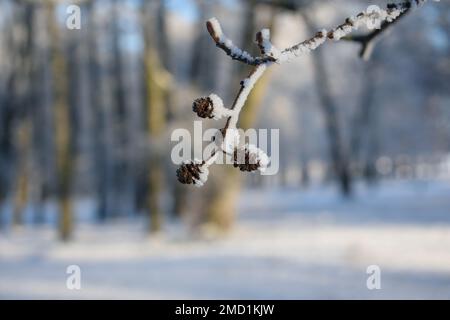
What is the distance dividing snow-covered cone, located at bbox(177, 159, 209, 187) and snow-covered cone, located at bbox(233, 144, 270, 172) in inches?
3.6

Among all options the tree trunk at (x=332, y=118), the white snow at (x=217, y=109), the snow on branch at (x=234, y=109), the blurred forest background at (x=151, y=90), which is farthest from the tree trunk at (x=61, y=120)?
the white snow at (x=217, y=109)

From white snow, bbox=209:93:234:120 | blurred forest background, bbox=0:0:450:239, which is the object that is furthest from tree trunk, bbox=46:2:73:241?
white snow, bbox=209:93:234:120

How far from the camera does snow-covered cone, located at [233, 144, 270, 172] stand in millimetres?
1553

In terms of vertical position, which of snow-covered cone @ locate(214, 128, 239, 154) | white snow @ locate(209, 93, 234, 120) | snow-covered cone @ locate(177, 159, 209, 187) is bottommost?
snow-covered cone @ locate(177, 159, 209, 187)

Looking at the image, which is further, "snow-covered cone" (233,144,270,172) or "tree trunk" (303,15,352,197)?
"tree trunk" (303,15,352,197)

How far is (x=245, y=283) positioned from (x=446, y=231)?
262 inches

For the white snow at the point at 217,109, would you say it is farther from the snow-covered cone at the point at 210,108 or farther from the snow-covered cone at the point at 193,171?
the snow-covered cone at the point at 193,171

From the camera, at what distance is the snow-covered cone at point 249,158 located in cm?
155

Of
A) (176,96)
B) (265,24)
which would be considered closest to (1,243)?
(176,96)

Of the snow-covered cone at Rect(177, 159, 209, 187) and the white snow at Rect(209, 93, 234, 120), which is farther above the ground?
the white snow at Rect(209, 93, 234, 120)

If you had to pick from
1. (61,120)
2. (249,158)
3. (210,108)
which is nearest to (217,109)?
(210,108)

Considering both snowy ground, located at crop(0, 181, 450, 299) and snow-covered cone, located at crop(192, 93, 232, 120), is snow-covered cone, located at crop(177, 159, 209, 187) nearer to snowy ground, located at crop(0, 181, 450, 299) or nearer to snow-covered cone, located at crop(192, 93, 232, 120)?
snow-covered cone, located at crop(192, 93, 232, 120)

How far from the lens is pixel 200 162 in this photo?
5.16 feet

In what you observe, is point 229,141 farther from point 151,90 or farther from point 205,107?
point 151,90
